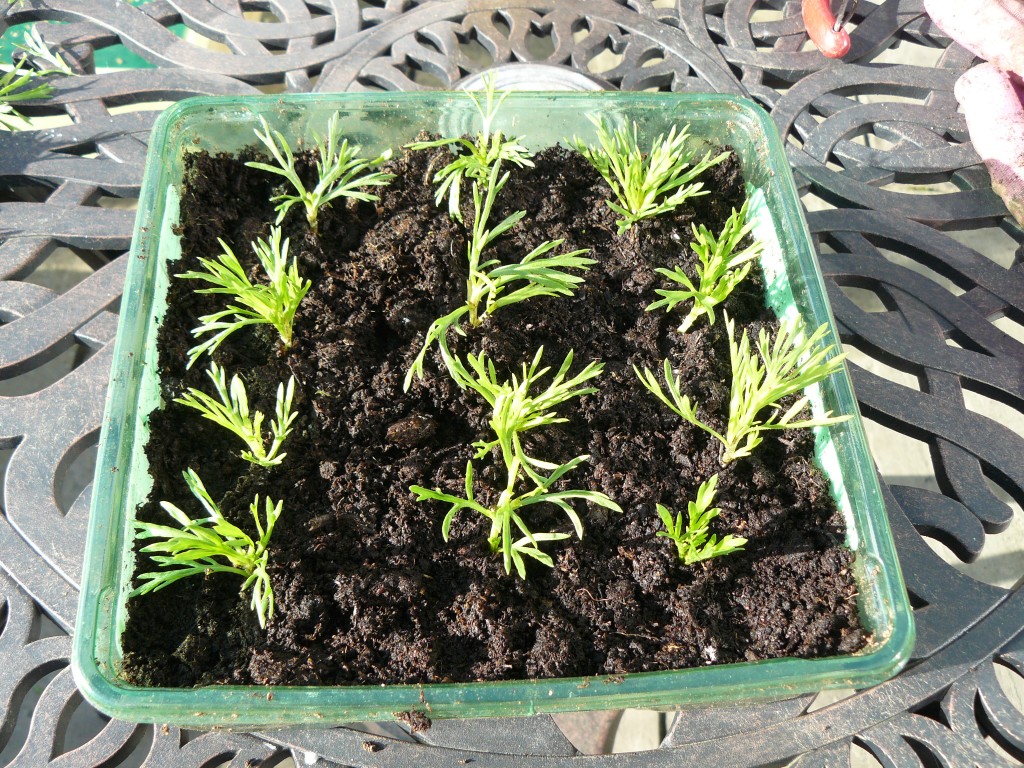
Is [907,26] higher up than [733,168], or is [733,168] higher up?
[907,26]

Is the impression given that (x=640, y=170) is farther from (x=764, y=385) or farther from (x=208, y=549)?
(x=208, y=549)

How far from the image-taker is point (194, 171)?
113cm

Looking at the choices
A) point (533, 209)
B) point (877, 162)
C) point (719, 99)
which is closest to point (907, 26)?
point (877, 162)

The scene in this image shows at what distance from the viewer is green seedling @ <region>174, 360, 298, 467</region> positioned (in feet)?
2.97

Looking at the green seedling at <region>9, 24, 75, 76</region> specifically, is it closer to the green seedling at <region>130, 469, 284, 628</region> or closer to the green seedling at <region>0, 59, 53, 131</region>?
the green seedling at <region>0, 59, 53, 131</region>

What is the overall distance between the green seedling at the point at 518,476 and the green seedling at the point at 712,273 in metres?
0.17

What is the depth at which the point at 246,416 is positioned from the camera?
35.9 inches

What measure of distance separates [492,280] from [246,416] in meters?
0.37

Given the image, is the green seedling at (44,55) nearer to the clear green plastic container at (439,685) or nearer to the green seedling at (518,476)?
the clear green plastic container at (439,685)

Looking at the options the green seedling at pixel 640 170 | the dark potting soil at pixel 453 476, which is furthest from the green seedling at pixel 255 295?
the green seedling at pixel 640 170

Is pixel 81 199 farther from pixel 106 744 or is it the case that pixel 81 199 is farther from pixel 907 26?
pixel 907 26

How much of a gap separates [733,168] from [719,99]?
0.11 metres

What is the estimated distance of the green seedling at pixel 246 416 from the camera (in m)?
0.90

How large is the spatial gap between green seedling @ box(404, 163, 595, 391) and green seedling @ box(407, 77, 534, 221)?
0.03 m
